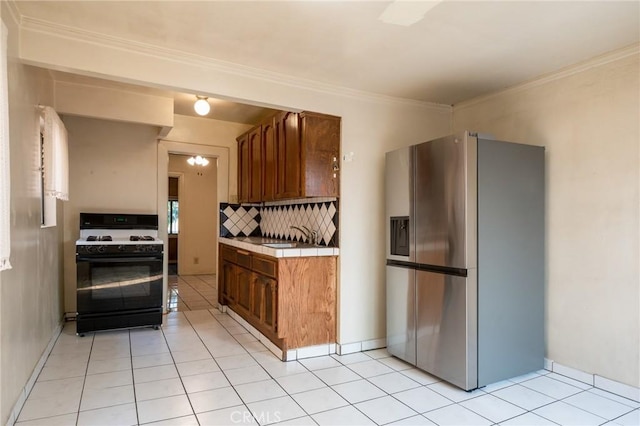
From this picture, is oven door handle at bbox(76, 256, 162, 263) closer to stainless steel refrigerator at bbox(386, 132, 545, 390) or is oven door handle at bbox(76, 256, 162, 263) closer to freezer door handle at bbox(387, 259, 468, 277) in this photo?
freezer door handle at bbox(387, 259, 468, 277)

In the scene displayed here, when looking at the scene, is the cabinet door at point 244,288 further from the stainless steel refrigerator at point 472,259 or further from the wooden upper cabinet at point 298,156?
the stainless steel refrigerator at point 472,259

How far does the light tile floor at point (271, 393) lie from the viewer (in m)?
2.15

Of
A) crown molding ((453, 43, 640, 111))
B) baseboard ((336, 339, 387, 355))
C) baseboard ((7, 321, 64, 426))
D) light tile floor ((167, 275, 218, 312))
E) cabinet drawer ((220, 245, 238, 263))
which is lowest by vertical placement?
light tile floor ((167, 275, 218, 312))

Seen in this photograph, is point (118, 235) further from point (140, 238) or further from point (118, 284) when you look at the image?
point (118, 284)

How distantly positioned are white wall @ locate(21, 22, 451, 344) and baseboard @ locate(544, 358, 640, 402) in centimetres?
135

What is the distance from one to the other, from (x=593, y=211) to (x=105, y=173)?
15.4 ft

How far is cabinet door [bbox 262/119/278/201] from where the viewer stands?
384 cm

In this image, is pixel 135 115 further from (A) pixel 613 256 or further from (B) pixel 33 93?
(A) pixel 613 256

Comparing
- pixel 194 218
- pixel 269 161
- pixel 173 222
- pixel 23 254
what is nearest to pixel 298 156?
pixel 269 161

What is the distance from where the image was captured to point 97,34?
2.34 metres

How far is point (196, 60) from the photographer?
2.67m

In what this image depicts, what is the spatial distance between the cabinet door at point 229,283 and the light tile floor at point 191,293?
477 mm

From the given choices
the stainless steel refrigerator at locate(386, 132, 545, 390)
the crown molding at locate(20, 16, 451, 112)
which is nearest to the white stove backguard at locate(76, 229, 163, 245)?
the crown molding at locate(20, 16, 451, 112)

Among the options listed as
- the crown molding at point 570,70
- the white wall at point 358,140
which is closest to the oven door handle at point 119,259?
the white wall at point 358,140
